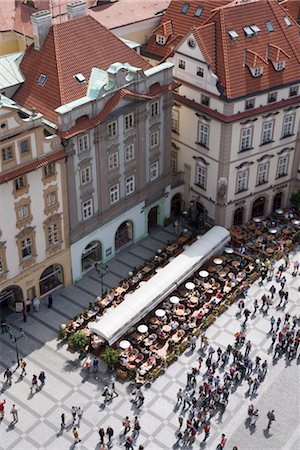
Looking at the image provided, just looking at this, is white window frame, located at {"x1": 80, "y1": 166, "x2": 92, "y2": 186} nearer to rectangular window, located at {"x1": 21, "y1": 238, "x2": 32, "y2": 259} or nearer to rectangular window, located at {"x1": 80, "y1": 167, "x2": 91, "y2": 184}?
rectangular window, located at {"x1": 80, "y1": 167, "x2": 91, "y2": 184}

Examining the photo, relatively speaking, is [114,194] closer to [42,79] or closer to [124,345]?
[42,79]

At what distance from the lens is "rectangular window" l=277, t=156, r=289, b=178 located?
243 ft

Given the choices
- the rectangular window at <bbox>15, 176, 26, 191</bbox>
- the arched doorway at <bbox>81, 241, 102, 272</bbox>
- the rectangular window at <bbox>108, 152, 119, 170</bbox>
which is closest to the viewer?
the rectangular window at <bbox>15, 176, 26, 191</bbox>

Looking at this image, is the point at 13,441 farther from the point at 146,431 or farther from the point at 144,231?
the point at 144,231

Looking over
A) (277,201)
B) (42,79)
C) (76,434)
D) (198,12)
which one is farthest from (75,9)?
(76,434)

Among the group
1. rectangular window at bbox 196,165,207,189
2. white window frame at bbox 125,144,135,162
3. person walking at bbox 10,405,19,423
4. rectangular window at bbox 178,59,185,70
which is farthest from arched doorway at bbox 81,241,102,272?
rectangular window at bbox 178,59,185,70

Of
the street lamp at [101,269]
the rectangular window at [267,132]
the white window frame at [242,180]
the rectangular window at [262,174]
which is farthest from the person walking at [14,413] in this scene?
the rectangular window at [267,132]

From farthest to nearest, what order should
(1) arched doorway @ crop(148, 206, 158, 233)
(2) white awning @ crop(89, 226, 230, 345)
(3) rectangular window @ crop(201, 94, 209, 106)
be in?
(1) arched doorway @ crop(148, 206, 158, 233)
(3) rectangular window @ crop(201, 94, 209, 106)
(2) white awning @ crop(89, 226, 230, 345)

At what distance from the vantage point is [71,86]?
5844 centimetres

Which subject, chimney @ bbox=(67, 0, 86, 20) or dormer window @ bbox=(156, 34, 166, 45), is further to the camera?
dormer window @ bbox=(156, 34, 166, 45)

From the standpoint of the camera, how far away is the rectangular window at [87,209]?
2479 inches

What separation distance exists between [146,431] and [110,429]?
10.2 feet

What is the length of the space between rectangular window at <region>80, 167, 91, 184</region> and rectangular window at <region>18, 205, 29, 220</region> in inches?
253

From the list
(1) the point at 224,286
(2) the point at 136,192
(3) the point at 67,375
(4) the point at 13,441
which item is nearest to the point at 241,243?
(1) the point at 224,286
